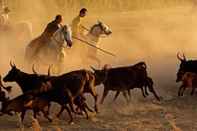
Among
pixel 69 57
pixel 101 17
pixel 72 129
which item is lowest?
pixel 72 129

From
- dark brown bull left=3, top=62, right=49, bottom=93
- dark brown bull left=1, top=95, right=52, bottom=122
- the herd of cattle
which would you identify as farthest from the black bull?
dark brown bull left=1, top=95, right=52, bottom=122

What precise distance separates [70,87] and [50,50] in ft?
15.3

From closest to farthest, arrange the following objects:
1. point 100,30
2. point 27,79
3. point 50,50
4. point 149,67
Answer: point 27,79 → point 50,50 → point 100,30 → point 149,67

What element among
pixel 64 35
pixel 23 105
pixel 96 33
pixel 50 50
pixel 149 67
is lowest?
pixel 23 105

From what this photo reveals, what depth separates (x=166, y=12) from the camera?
141 ft

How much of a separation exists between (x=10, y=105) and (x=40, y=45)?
5436 millimetres

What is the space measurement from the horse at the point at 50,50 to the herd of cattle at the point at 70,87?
8.23 ft

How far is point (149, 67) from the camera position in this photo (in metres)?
22.5

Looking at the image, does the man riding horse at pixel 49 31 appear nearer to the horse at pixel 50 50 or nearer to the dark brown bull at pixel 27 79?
the horse at pixel 50 50

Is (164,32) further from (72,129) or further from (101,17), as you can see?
(72,129)

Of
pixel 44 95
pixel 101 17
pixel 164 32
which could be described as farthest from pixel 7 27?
pixel 101 17

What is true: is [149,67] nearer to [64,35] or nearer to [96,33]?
[96,33]

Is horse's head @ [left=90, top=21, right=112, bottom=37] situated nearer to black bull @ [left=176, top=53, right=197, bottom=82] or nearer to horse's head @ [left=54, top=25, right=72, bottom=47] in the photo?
horse's head @ [left=54, top=25, right=72, bottom=47]

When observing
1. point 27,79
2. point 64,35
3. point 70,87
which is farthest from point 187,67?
point 27,79
